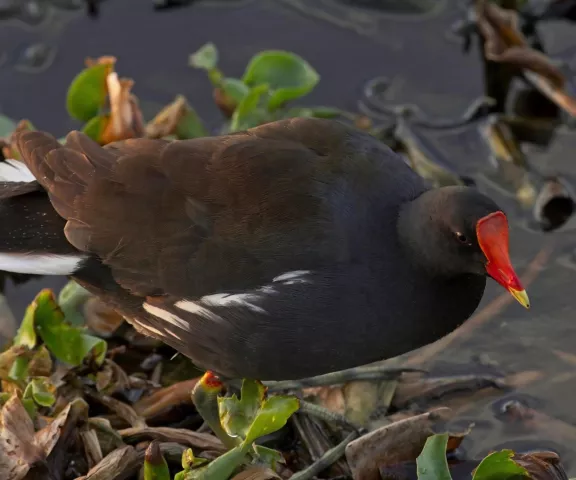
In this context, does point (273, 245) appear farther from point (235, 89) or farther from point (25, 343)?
point (235, 89)

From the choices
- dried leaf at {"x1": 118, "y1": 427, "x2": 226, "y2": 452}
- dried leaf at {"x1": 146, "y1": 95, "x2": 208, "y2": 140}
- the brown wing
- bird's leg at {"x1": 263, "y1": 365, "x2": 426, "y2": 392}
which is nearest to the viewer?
the brown wing

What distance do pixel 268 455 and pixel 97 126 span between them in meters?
1.61

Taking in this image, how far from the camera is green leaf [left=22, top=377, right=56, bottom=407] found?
3256mm

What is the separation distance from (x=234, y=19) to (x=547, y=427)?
2.50m

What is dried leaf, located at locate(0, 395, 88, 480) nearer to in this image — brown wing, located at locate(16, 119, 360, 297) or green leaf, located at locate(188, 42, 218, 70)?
brown wing, located at locate(16, 119, 360, 297)

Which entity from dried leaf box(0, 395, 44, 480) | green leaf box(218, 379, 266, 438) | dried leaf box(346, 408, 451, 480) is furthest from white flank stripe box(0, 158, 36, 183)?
dried leaf box(346, 408, 451, 480)

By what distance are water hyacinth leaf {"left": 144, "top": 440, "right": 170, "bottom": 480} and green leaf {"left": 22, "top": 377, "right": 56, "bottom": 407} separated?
0.46 m

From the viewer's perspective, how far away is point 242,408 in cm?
322

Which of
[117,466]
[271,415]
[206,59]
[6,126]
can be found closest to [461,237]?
[271,415]

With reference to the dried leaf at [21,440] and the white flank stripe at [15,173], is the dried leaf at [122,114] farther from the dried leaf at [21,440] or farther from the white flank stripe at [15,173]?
the dried leaf at [21,440]

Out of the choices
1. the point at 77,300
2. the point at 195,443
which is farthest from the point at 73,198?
the point at 195,443

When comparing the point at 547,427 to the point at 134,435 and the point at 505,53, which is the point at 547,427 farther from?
the point at 505,53

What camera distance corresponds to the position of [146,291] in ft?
10.3

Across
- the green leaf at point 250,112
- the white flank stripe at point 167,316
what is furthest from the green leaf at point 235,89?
the white flank stripe at point 167,316
